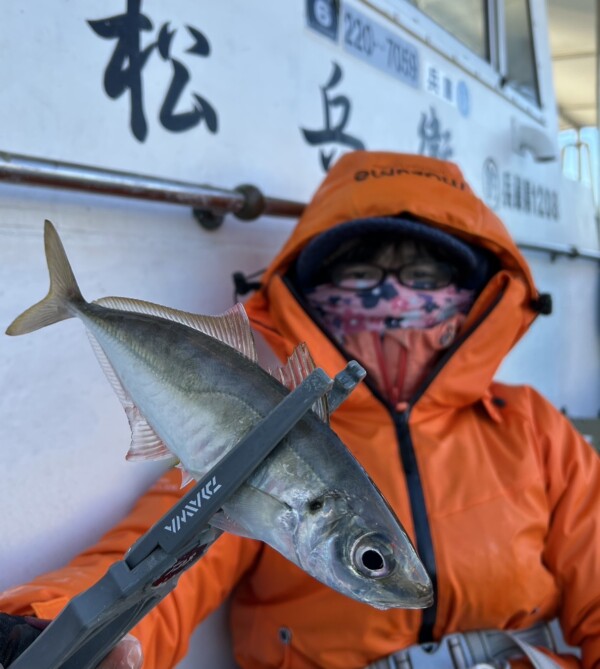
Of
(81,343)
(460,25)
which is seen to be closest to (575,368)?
(460,25)

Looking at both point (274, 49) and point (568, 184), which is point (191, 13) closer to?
point (274, 49)

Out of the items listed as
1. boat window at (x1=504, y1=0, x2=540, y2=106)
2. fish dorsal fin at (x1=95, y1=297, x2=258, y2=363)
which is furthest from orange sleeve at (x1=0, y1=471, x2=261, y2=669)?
boat window at (x1=504, y1=0, x2=540, y2=106)

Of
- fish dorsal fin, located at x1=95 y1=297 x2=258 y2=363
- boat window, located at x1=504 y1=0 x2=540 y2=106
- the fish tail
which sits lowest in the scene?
fish dorsal fin, located at x1=95 y1=297 x2=258 y2=363

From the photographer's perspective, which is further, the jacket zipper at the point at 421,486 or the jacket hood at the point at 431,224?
the jacket hood at the point at 431,224

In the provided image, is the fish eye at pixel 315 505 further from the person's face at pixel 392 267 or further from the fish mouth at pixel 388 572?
the person's face at pixel 392 267

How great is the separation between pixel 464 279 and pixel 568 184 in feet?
8.97

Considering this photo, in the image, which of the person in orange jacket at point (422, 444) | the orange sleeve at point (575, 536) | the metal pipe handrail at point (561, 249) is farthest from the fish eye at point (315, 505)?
the metal pipe handrail at point (561, 249)

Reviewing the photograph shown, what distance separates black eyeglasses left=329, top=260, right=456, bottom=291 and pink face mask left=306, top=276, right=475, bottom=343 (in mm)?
16

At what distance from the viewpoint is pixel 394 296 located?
149 centimetres

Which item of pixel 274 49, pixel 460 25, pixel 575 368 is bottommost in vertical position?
pixel 575 368

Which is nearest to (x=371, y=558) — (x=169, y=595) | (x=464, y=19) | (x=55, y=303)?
(x=55, y=303)

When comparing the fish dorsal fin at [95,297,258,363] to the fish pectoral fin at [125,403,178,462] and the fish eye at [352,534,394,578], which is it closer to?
the fish pectoral fin at [125,403,178,462]

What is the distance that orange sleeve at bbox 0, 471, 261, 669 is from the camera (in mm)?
964

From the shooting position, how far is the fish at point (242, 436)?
0.51m
